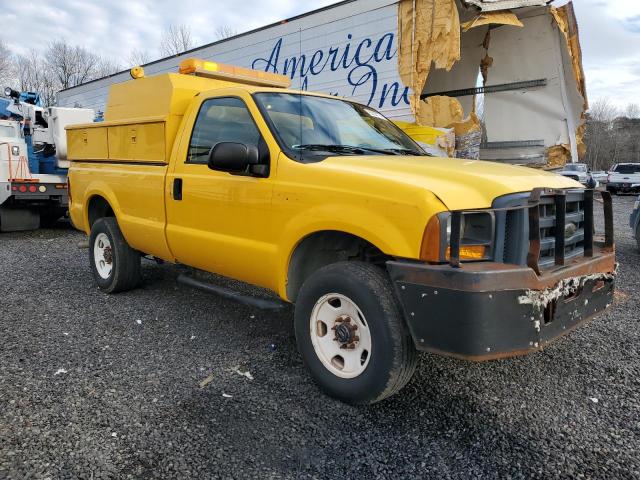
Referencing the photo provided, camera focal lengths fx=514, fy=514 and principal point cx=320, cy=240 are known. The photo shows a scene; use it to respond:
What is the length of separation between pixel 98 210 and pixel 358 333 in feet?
13.5

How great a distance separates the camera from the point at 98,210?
5.92m

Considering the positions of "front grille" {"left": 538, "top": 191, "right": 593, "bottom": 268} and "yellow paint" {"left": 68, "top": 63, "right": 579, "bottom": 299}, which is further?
"front grille" {"left": 538, "top": 191, "right": 593, "bottom": 268}

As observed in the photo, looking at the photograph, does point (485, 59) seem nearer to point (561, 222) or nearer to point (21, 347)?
point (561, 222)

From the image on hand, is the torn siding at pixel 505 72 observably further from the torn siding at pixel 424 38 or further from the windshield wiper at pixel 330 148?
the windshield wiper at pixel 330 148

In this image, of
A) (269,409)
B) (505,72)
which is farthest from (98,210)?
(505,72)

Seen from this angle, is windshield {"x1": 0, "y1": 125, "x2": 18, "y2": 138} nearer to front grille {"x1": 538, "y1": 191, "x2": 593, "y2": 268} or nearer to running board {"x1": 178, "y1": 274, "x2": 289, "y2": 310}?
running board {"x1": 178, "y1": 274, "x2": 289, "y2": 310}

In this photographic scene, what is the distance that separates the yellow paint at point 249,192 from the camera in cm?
281

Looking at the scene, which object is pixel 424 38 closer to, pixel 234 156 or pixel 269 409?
pixel 234 156

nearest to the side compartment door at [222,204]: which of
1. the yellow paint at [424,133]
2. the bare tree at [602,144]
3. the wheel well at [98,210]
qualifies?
the wheel well at [98,210]

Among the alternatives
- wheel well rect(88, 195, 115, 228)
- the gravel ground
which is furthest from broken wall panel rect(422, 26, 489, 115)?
wheel well rect(88, 195, 115, 228)

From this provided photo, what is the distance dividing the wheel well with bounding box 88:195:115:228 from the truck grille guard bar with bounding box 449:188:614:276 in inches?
177

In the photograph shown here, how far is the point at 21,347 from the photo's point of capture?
3.93m

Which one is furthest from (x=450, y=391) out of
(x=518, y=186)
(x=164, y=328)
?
(x=164, y=328)

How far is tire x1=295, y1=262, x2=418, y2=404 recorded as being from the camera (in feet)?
9.18
